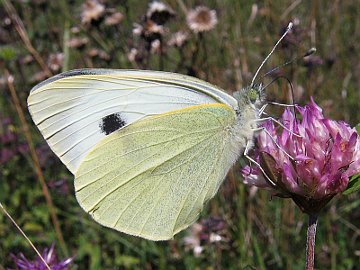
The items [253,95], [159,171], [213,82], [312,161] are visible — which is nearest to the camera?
[312,161]

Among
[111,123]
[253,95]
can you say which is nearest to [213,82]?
[111,123]

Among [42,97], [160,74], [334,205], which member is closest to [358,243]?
[334,205]

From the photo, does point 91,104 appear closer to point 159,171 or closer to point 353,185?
point 159,171

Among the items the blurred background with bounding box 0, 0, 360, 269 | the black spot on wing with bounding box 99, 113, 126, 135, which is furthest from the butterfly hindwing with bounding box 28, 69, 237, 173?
the blurred background with bounding box 0, 0, 360, 269

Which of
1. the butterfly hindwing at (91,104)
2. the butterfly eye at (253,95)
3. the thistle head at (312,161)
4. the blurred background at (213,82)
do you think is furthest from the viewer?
the blurred background at (213,82)

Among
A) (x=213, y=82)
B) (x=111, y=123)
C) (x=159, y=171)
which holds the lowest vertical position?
(x=213, y=82)

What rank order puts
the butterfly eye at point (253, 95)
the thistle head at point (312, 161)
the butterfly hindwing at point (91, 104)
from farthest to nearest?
the butterfly hindwing at point (91, 104) → the butterfly eye at point (253, 95) → the thistle head at point (312, 161)

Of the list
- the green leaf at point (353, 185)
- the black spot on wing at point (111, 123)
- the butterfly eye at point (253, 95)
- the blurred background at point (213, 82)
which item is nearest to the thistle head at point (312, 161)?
the green leaf at point (353, 185)

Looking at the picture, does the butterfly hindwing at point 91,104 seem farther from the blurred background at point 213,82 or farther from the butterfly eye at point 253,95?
the blurred background at point 213,82
